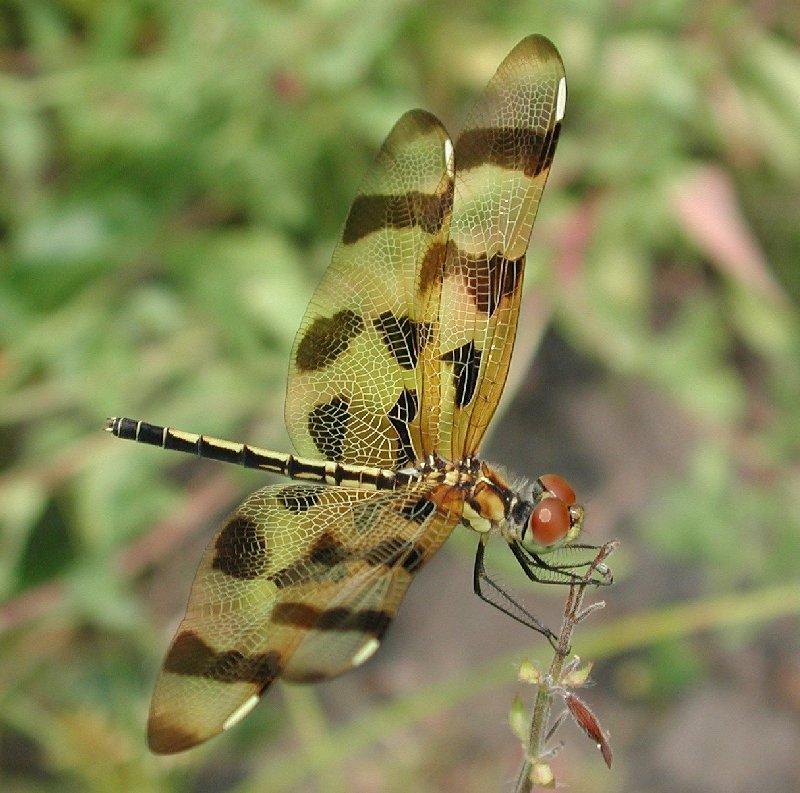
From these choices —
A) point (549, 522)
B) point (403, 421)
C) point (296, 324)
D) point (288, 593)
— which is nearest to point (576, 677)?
point (549, 522)

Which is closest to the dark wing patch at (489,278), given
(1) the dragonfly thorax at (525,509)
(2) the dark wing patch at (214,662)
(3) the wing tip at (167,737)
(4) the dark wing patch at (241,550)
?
(1) the dragonfly thorax at (525,509)

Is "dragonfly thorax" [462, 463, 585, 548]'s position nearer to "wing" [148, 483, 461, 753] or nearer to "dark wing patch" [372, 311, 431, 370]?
"wing" [148, 483, 461, 753]

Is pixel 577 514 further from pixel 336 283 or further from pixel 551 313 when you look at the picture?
pixel 551 313

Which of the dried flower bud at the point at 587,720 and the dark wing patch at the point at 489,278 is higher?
the dark wing patch at the point at 489,278

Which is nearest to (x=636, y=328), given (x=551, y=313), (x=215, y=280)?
(x=551, y=313)

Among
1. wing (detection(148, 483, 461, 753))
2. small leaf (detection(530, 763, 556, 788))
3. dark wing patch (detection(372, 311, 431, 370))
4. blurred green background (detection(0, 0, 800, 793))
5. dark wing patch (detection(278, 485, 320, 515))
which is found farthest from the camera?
blurred green background (detection(0, 0, 800, 793))

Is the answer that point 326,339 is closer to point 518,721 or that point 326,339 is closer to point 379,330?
point 379,330

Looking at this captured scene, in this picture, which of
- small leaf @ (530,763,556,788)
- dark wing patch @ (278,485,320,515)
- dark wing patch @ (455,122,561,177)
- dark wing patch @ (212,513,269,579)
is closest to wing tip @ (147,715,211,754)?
dark wing patch @ (212,513,269,579)

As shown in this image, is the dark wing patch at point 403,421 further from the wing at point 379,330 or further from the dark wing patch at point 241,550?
the dark wing patch at point 241,550
